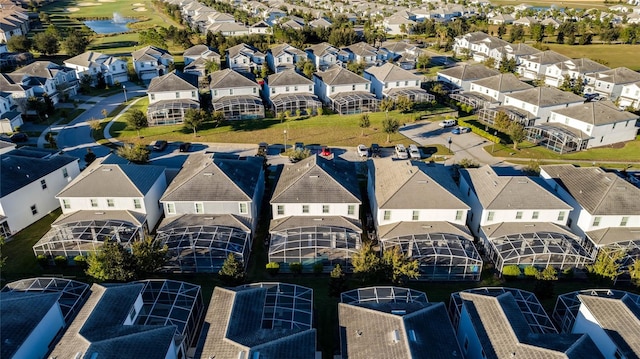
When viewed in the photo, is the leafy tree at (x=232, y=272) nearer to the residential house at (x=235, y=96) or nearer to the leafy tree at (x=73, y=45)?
the residential house at (x=235, y=96)

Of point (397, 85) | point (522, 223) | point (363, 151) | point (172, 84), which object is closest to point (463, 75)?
point (397, 85)

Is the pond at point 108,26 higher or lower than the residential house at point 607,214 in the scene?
higher

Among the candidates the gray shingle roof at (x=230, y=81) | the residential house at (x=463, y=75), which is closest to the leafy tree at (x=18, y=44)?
the gray shingle roof at (x=230, y=81)

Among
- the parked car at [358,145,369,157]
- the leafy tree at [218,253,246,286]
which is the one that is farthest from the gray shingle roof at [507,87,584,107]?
the leafy tree at [218,253,246,286]

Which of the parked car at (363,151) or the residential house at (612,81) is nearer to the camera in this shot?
the parked car at (363,151)

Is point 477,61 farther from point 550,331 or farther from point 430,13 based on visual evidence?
point 550,331

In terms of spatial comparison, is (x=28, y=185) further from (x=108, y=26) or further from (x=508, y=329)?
(x=108, y=26)

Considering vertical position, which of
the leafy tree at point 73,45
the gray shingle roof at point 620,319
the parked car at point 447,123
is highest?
the leafy tree at point 73,45
